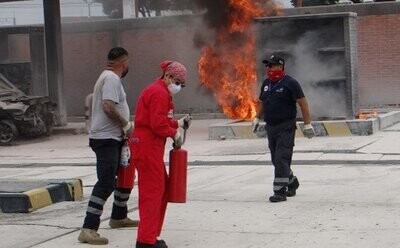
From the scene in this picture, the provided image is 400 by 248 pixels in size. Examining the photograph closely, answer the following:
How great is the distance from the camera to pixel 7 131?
61.0 ft

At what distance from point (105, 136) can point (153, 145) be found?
0.68 metres

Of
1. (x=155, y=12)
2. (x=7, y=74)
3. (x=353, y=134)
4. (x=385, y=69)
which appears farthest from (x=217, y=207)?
(x=155, y=12)

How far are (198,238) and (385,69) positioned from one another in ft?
59.9

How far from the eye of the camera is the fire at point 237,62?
18.2 metres

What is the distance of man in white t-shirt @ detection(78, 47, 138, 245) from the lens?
21.4ft

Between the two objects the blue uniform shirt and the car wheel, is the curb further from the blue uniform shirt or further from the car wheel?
the car wheel

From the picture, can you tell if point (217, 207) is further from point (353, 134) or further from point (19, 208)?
point (353, 134)

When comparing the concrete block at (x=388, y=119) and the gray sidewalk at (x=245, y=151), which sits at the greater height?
the concrete block at (x=388, y=119)

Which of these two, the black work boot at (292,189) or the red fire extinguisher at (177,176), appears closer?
the red fire extinguisher at (177,176)

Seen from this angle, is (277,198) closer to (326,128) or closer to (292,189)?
(292,189)

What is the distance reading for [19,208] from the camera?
27.3 ft

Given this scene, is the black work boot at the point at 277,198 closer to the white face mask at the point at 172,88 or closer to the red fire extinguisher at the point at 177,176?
the red fire extinguisher at the point at 177,176

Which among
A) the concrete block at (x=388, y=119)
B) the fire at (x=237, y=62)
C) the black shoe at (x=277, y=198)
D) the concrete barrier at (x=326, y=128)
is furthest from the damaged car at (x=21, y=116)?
the black shoe at (x=277, y=198)

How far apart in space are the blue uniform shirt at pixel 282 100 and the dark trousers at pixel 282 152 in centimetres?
9
